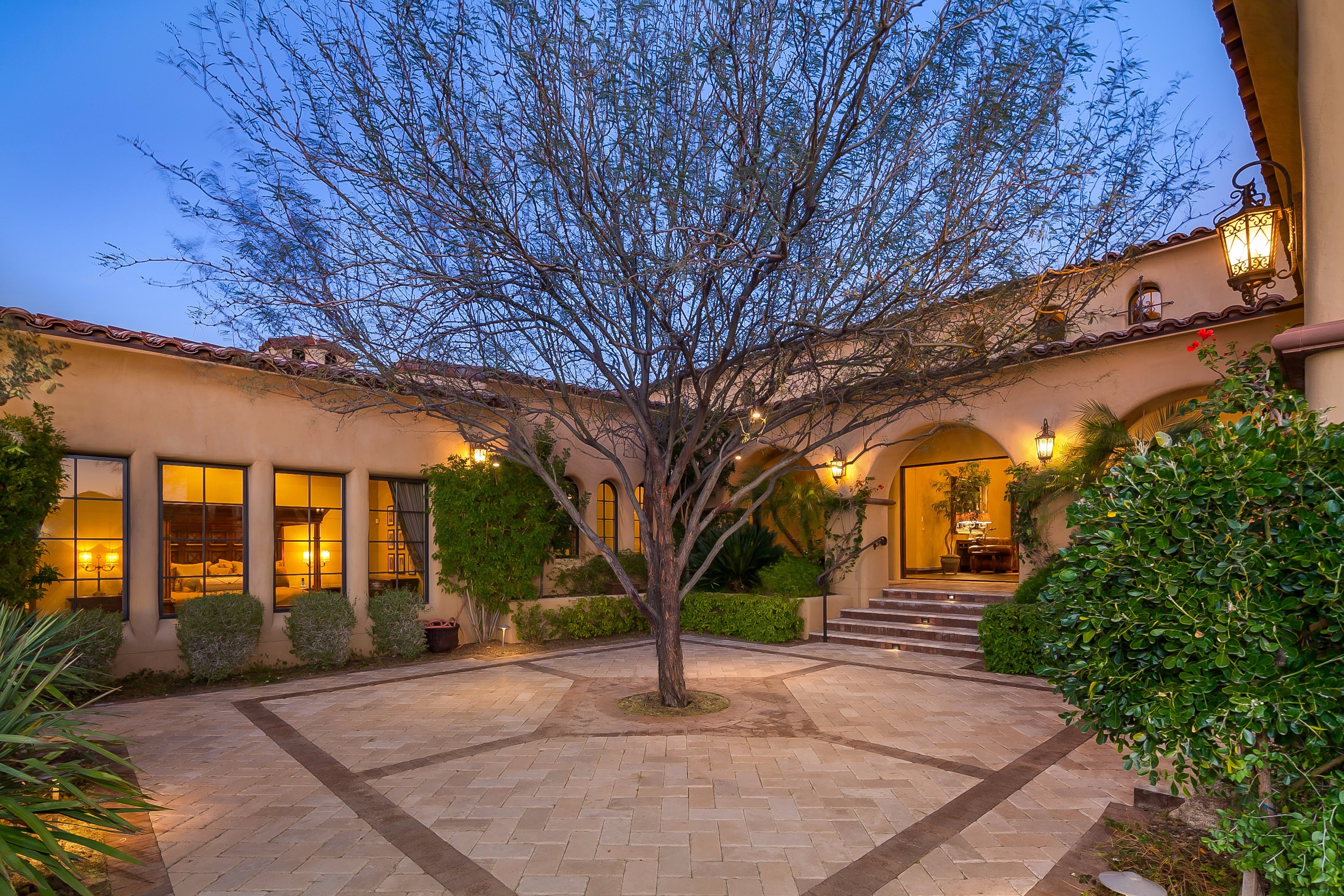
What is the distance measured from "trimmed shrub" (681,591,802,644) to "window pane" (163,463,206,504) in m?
7.01

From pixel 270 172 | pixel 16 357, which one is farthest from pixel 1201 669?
pixel 16 357

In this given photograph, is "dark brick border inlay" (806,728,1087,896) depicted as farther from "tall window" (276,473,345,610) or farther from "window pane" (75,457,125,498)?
"window pane" (75,457,125,498)

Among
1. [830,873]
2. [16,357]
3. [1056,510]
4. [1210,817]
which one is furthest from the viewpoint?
[1056,510]

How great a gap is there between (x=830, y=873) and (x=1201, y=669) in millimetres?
2029

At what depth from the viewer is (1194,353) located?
9414 millimetres

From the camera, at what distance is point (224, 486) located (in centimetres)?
953

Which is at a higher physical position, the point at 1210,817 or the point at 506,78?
the point at 506,78

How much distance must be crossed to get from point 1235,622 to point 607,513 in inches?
487

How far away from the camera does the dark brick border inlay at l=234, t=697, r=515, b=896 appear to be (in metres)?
3.67

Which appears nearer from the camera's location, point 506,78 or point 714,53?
point 714,53

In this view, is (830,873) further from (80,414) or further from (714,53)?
(80,414)

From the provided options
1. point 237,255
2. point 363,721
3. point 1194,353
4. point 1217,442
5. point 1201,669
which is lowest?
point 363,721

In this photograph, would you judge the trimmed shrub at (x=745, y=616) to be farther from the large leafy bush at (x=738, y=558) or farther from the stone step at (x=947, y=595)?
the stone step at (x=947, y=595)

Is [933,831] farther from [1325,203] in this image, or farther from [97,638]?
[97,638]
